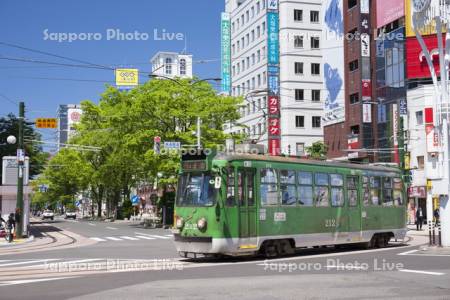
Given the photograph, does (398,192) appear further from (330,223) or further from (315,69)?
(315,69)

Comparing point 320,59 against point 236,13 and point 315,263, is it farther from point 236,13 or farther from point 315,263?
point 315,263

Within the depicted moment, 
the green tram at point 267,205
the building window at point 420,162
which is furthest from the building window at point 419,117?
the green tram at point 267,205

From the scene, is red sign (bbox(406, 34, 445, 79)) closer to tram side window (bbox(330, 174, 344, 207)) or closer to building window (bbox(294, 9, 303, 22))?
building window (bbox(294, 9, 303, 22))

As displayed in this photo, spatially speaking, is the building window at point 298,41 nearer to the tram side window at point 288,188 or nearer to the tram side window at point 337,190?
the tram side window at point 337,190

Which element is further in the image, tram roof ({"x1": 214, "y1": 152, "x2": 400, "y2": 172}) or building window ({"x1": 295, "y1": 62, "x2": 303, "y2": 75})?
building window ({"x1": 295, "y1": 62, "x2": 303, "y2": 75})

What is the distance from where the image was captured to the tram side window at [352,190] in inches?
861

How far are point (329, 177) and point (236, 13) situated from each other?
246 feet

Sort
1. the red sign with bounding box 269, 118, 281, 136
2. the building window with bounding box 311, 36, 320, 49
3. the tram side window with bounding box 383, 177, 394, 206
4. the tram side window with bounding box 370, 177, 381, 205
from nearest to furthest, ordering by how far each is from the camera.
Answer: the tram side window with bounding box 370, 177, 381, 205, the tram side window with bounding box 383, 177, 394, 206, the red sign with bounding box 269, 118, 281, 136, the building window with bounding box 311, 36, 320, 49

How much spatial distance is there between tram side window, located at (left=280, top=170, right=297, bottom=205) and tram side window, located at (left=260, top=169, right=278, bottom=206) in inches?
13.5

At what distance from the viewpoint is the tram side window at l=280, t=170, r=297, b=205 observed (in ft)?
62.8

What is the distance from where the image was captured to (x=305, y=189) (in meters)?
20.0

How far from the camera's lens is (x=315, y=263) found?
17391 mm

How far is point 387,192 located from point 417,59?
29988 mm

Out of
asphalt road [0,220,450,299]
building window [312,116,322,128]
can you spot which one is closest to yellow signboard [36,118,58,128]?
asphalt road [0,220,450,299]
